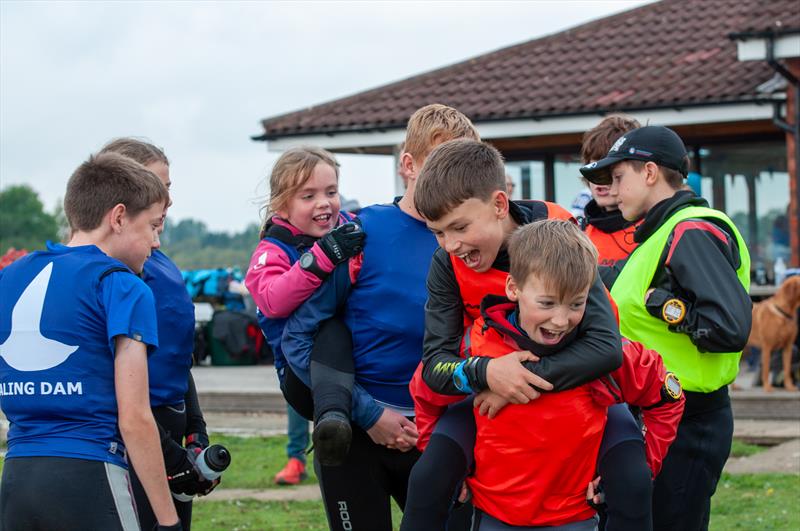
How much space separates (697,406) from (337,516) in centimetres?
138

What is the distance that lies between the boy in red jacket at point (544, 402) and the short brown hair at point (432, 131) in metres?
0.77

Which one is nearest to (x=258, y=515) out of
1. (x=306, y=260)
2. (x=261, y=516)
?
(x=261, y=516)

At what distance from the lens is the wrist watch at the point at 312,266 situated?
4.10 m

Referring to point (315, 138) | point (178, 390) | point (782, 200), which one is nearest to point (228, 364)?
point (315, 138)

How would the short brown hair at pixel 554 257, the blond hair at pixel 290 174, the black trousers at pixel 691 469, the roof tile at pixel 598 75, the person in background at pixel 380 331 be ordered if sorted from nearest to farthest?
the short brown hair at pixel 554 257, the person in background at pixel 380 331, the black trousers at pixel 691 469, the blond hair at pixel 290 174, the roof tile at pixel 598 75

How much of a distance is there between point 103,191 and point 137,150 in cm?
92

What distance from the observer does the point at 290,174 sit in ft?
15.2

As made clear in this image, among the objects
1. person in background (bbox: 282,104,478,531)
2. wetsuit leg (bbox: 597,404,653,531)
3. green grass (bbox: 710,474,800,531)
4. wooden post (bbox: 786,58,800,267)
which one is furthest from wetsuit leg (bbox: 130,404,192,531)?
wooden post (bbox: 786,58,800,267)

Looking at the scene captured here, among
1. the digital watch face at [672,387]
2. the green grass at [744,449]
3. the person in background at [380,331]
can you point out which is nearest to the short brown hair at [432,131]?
the person in background at [380,331]

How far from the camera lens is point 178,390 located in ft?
14.5

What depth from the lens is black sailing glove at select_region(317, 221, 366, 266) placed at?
4.09m

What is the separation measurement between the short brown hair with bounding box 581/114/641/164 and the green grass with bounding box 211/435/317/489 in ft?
16.6

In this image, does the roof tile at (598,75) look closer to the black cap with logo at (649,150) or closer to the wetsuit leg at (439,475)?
the black cap with logo at (649,150)

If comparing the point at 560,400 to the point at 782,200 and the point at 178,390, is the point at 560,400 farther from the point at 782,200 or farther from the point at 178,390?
the point at 782,200
